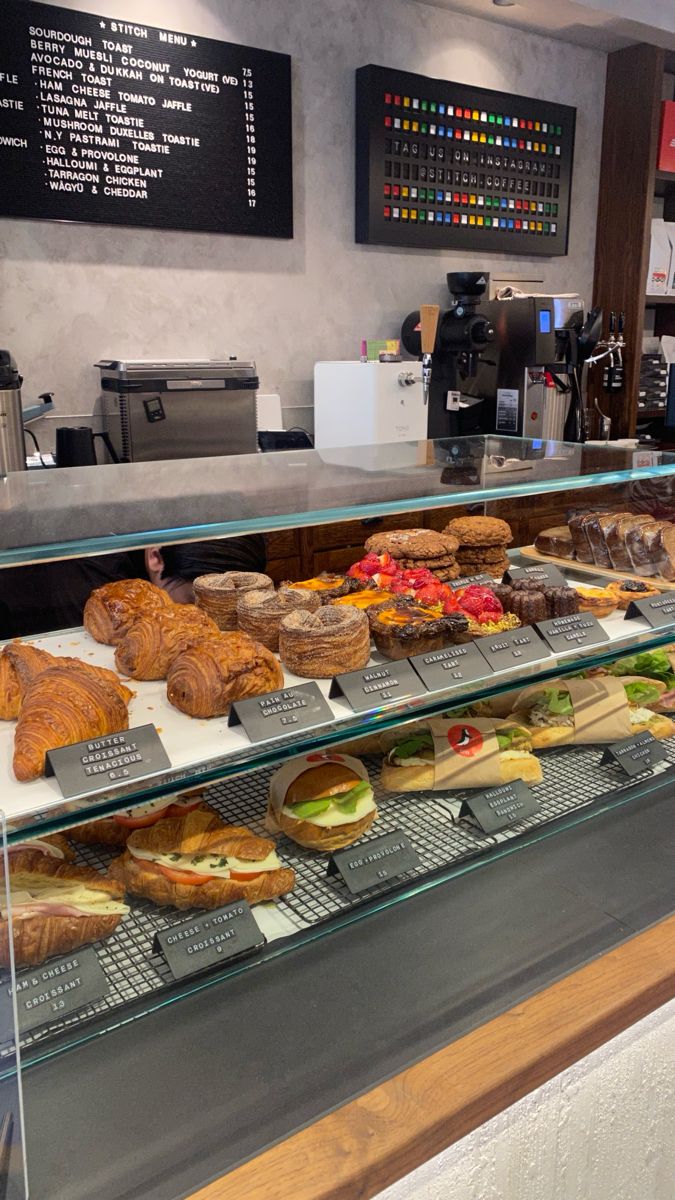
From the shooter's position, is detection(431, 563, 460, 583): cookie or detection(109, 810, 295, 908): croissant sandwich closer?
detection(109, 810, 295, 908): croissant sandwich

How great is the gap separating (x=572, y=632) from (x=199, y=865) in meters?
0.73

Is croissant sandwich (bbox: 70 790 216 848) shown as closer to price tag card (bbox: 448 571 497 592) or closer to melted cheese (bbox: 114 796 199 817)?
melted cheese (bbox: 114 796 199 817)

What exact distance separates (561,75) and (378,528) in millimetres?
4528

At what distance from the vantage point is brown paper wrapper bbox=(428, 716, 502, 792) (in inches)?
65.6

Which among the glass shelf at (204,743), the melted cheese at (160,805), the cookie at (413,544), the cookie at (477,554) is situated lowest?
the melted cheese at (160,805)

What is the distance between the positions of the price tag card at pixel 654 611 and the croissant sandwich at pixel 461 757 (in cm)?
32

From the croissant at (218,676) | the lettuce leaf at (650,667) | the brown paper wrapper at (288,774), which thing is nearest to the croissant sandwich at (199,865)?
the brown paper wrapper at (288,774)

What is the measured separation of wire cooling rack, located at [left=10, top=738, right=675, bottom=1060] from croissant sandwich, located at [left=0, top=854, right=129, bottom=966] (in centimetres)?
5

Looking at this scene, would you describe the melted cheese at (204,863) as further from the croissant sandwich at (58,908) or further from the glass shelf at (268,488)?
the glass shelf at (268,488)

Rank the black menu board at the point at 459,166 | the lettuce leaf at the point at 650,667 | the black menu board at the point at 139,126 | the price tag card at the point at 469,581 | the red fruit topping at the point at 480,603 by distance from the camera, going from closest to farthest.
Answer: the red fruit topping at the point at 480,603, the price tag card at the point at 469,581, the lettuce leaf at the point at 650,667, the black menu board at the point at 139,126, the black menu board at the point at 459,166

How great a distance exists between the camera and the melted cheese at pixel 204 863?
1.30 metres

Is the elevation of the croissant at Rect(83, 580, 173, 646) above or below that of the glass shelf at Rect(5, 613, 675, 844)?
above

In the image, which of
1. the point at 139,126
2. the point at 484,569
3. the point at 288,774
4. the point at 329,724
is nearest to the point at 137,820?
the point at 288,774

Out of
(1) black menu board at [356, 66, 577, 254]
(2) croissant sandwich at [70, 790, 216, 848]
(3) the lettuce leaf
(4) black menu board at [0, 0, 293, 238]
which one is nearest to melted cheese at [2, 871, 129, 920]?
(2) croissant sandwich at [70, 790, 216, 848]
